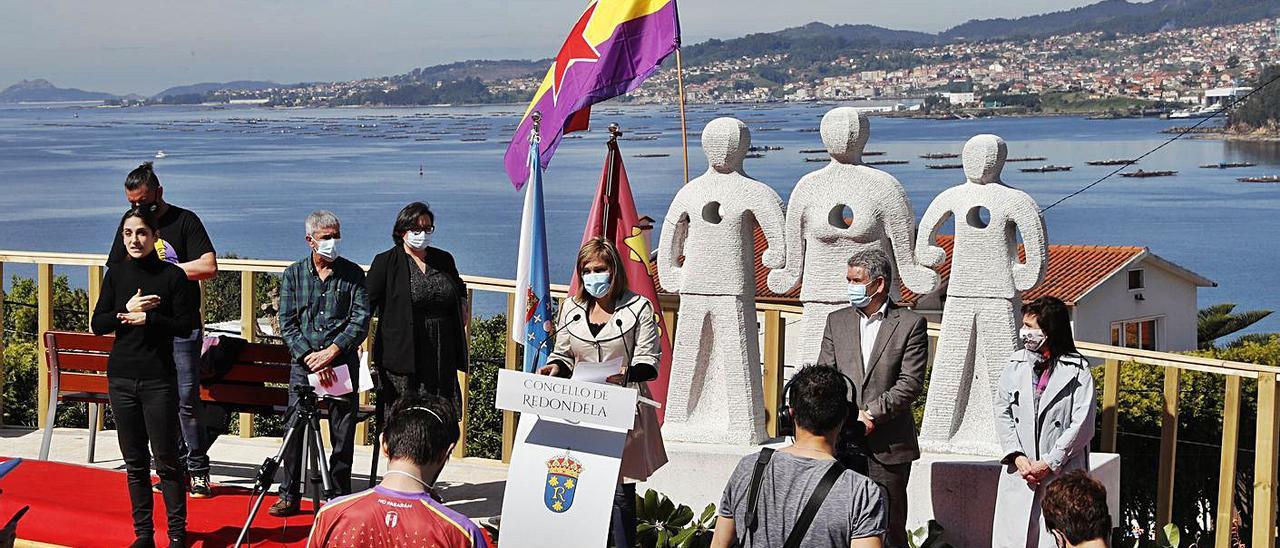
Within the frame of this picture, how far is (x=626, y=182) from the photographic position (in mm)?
7465

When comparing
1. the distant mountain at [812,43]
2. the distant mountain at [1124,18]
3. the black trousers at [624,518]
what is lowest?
the black trousers at [624,518]

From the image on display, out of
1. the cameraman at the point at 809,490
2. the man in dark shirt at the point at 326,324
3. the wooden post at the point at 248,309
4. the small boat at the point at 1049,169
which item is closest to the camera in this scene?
the cameraman at the point at 809,490

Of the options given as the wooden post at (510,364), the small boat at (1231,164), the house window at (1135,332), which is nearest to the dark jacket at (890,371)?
the wooden post at (510,364)

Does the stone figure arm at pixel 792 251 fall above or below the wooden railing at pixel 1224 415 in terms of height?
above

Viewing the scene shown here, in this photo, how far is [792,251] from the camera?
702 cm

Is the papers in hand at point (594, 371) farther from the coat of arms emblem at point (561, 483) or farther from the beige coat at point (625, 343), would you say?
the coat of arms emblem at point (561, 483)

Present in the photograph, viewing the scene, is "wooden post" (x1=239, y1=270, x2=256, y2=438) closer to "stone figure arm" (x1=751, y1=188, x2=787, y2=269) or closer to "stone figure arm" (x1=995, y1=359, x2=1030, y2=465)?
"stone figure arm" (x1=751, y1=188, x2=787, y2=269)

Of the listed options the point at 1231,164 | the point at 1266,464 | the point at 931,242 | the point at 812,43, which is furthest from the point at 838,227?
the point at 1231,164

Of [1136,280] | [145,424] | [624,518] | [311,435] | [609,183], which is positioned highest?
[609,183]

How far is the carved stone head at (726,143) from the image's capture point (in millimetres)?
7145

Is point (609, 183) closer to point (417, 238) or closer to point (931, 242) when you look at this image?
point (417, 238)

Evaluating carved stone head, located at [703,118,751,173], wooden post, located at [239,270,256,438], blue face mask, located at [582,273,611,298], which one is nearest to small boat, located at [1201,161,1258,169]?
wooden post, located at [239,270,256,438]

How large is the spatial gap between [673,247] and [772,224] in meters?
0.60

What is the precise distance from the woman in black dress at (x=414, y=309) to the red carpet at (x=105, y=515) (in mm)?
814
